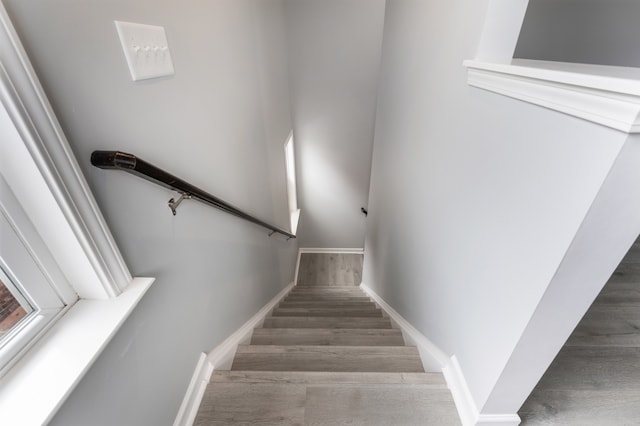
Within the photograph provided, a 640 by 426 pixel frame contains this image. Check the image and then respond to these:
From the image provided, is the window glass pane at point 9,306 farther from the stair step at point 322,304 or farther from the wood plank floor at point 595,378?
the stair step at point 322,304

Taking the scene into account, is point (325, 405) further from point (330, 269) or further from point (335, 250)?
point (335, 250)

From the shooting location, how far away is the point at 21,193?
1.94 ft

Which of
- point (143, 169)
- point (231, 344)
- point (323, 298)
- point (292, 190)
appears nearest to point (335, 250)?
point (292, 190)

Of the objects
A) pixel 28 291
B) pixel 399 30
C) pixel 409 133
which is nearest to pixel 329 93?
pixel 399 30

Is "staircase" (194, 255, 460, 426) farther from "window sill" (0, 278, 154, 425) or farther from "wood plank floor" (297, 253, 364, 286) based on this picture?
"wood plank floor" (297, 253, 364, 286)

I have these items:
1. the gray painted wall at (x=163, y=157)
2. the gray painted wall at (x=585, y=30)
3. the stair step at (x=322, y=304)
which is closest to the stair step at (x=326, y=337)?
the gray painted wall at (x=163, y=157)

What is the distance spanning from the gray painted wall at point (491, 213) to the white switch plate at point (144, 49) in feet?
3.37

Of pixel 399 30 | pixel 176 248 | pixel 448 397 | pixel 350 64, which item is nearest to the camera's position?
pixel 176 248

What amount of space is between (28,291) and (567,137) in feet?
4.04

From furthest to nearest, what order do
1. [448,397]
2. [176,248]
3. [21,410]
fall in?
[448,397]
[176,248]
[21,410]

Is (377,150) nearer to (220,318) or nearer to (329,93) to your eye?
(329,93)

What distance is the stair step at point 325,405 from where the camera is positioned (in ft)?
3.76

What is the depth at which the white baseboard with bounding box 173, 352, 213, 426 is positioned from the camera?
1.12 m

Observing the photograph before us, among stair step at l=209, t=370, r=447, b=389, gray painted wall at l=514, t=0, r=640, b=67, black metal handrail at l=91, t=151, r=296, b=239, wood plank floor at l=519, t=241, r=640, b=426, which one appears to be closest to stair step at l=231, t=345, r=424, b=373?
stair step at l=209, t=370, r=447, b=389
